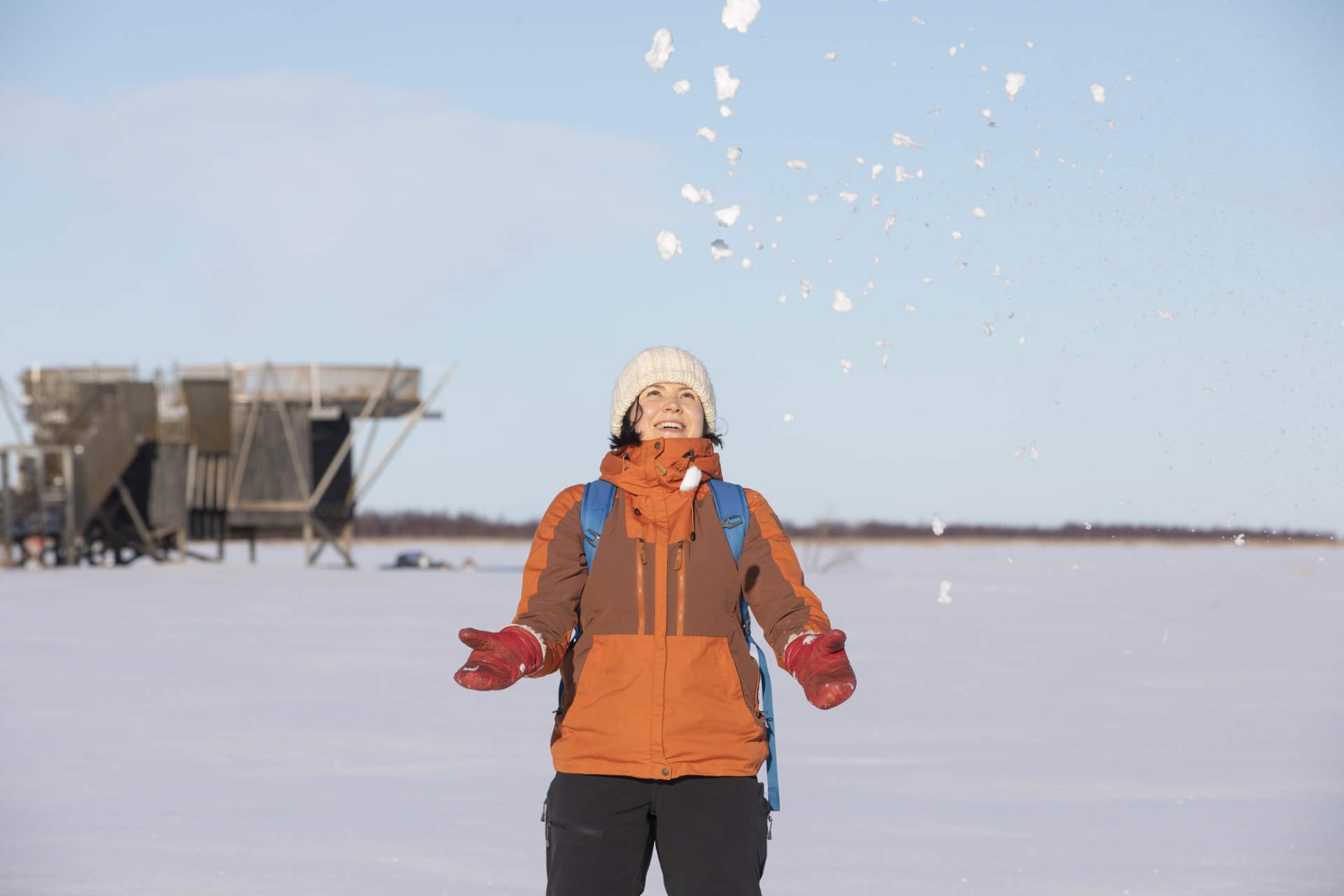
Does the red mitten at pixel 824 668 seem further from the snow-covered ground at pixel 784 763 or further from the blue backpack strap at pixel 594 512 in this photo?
the snow-covered ground at pixel 784 763

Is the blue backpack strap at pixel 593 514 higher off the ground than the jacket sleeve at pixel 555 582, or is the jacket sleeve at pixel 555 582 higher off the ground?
the blue backpack strap at pixel 593 514

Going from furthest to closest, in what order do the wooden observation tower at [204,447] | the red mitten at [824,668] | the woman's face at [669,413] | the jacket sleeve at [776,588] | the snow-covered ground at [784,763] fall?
1. the wooden observation tower at [204,447]
2. the snow-covered ground at [784,763]
3. the woman's face at [669,413]
4. the jacket sleeve at [776,588]
5. the red mitten at [824,668]

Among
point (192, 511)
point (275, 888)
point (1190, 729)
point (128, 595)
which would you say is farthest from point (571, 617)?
point (192, 511)

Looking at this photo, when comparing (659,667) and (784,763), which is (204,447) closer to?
(784,763)

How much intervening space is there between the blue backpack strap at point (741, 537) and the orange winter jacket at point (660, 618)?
0.02 m

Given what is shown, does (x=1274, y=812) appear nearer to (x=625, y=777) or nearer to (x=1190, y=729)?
(x=1190, y=729)

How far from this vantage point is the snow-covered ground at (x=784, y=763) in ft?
16.0

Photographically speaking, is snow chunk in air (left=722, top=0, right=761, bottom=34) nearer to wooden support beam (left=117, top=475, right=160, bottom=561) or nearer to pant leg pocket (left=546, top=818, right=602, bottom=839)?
pant leg pocket (left=546, top=818, right=602, bottom=839)

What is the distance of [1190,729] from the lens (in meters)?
8.19

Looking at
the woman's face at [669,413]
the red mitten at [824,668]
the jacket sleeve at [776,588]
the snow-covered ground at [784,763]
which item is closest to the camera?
the red mitten at [824,668]

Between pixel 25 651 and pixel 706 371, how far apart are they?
35.9 feet

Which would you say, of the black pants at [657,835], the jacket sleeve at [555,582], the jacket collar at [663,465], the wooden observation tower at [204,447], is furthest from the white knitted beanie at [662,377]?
the wooden observation tower at [204,447]

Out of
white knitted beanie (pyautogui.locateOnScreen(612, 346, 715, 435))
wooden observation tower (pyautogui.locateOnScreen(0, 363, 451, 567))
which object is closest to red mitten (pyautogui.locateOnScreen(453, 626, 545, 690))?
white knitted beanie (pyautogui.locateOnScreen(612, 346, 715, 435))

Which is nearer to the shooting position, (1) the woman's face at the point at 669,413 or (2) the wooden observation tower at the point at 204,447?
(1) the woman's face at the point at 669,413
